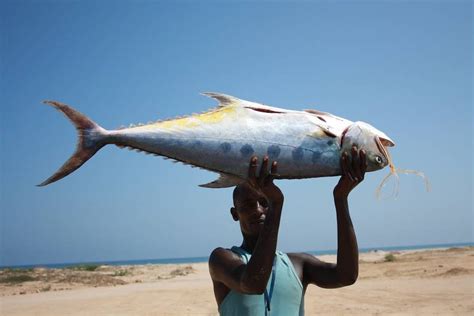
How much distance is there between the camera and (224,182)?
108 inches

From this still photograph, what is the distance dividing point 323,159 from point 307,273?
0.78 m

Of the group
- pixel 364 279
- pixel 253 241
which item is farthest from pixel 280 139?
pixel 364 279

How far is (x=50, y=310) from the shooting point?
13.0 metres

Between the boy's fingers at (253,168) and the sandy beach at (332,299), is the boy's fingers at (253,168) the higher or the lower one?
the higher one

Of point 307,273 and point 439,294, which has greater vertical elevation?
point 307,273

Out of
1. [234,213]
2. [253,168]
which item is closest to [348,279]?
[234,213]

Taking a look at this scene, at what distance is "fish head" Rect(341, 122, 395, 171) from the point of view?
261 cm

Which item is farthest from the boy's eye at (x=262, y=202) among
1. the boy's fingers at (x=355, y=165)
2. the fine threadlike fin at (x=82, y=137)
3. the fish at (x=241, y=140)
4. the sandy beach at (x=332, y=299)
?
the sandy beach at (x=332, y=299)

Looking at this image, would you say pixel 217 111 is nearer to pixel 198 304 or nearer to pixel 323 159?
pixel 323 159

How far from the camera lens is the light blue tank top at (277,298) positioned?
2.58 m

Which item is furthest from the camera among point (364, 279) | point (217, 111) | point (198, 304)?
point (364, 279)

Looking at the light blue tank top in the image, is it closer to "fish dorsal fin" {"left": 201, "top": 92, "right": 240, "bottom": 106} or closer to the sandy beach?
"fish dorsal fin" {"left": 201, "top": 92, "right": 240, "bottom": 106}

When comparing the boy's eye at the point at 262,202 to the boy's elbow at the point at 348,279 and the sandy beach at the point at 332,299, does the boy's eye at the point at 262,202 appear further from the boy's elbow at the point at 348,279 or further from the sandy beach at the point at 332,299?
the sandy beach at the point at 332,299

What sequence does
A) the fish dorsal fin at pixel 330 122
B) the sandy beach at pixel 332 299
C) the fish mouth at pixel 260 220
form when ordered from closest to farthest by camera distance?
1. the fish dorsal fin at pixel 330 122
2. the fish mouth at pixel 260 220
3. the sandy beach at pixel 332 299
